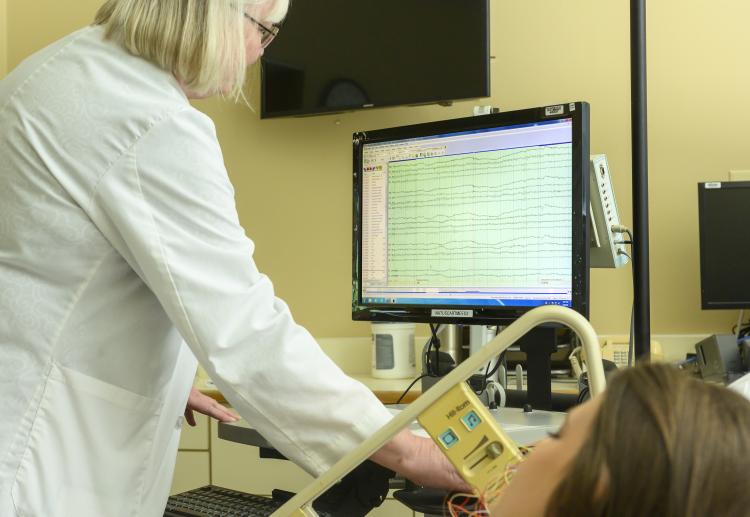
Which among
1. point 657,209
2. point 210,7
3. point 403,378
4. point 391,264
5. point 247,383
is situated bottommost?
point 403,378

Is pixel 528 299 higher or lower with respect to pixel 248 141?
lower

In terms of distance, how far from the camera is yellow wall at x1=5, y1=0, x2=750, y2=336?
7.93 feet

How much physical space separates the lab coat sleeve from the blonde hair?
0.37 feet

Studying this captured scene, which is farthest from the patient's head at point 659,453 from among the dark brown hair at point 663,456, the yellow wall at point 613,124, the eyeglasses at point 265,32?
the yellow wall at point 613,124

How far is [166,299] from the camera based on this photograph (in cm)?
102

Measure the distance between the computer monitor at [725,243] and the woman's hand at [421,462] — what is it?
1473 millimetres

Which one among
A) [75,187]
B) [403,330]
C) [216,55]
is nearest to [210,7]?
[216,55]

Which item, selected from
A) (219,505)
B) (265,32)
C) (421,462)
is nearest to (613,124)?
(265,32)

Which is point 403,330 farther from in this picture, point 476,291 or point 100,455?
point 100,455

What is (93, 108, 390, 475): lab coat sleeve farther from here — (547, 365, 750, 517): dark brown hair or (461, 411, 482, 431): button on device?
(547, 365, 750, 517): dark brown hair

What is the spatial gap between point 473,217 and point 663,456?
1.13 meters

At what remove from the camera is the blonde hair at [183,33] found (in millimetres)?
1104

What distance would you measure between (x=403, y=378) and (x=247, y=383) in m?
1.41

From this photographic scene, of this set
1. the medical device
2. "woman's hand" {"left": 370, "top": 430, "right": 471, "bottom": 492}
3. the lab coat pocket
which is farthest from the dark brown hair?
the lab coat pocket
